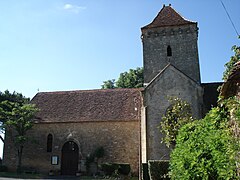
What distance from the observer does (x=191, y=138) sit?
812 centimetres

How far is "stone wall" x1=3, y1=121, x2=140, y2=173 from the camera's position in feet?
75.9

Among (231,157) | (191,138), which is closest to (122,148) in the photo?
(191,138)

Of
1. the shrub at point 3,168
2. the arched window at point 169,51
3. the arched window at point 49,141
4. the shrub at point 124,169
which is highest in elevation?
the arched window at point 169,51

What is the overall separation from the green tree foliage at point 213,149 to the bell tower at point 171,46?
1501 cm

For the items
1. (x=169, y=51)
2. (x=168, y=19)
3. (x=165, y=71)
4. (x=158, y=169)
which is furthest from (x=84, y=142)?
(x=168, y=19)

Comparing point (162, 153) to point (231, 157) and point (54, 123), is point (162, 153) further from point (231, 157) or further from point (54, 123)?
point (231, 157)

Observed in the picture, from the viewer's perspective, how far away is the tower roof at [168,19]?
23.2 meters

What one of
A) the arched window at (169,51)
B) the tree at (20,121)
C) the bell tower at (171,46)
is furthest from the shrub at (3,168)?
the arched window at (169,51)

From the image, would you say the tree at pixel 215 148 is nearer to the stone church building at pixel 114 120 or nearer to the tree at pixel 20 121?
the stone church building at pixel 114 120

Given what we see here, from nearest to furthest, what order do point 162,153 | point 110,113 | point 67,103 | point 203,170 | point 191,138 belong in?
point 203,170 → point 191,138 → point 162,153 → point 110,113 → point 67,103

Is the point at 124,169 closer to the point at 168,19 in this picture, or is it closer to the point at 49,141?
the point at 49,141

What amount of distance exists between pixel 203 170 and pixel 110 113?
17813mm

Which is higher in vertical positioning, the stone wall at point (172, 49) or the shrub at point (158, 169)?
the stone wall at point (172, 49)

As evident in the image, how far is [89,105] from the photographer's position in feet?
85.6
